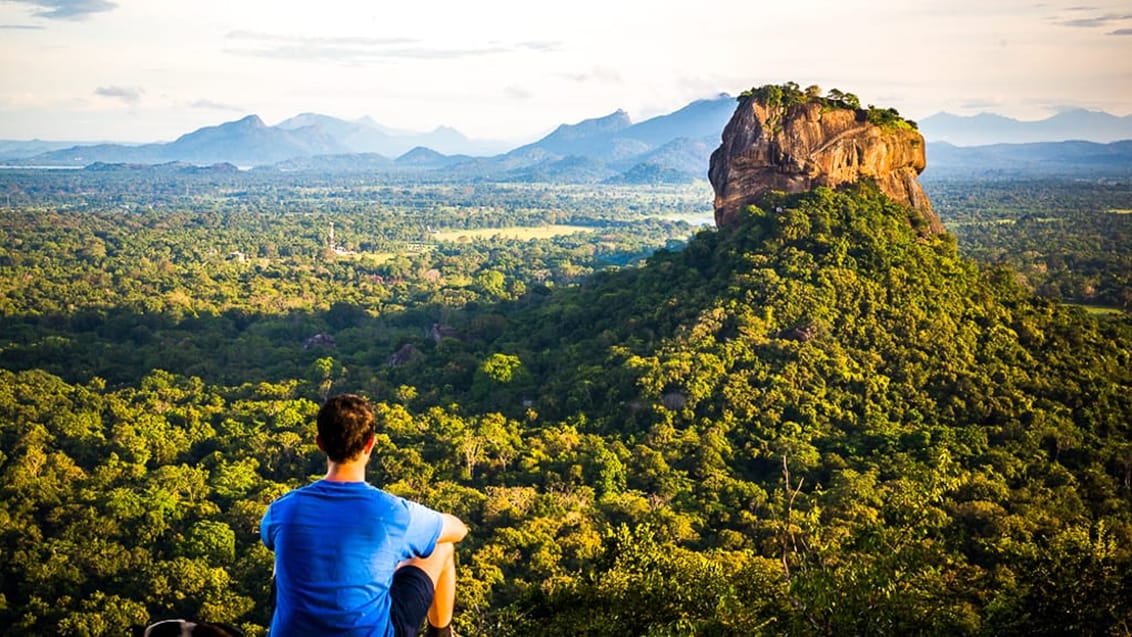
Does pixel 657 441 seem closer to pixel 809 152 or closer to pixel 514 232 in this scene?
pixel 809 152

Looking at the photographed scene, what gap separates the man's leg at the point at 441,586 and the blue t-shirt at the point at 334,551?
39cm

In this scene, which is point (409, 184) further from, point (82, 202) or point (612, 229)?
point (612, 229)

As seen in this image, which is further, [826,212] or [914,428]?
[826,212]

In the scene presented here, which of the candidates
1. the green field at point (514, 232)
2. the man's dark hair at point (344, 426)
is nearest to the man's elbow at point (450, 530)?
the man's dark hair at point (344, 426)

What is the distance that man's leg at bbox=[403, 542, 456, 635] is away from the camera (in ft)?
13.1

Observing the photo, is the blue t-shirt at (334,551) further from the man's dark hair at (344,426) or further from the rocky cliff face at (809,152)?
the rocky cliff face at (809,152)

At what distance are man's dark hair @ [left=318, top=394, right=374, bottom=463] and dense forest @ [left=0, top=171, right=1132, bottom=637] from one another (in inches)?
119

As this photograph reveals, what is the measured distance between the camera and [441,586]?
4055 millimetres

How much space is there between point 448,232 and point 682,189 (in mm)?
94409

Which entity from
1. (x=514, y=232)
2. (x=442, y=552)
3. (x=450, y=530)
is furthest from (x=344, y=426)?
(x=514, y=232)

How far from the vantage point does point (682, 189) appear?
601ft

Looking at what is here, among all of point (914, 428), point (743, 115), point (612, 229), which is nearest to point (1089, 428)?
point (914, 428)

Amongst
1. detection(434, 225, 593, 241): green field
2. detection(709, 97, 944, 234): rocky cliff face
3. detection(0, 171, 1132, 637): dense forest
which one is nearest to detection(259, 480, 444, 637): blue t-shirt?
detection(0, 171, 1132, 637): dense forest

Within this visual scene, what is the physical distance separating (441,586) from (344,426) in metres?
1.07
